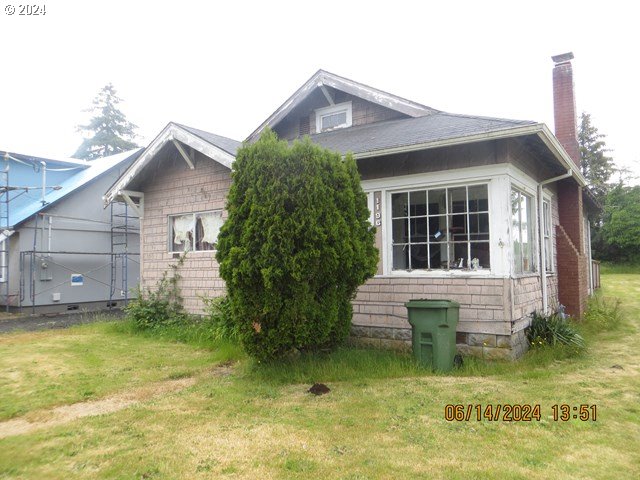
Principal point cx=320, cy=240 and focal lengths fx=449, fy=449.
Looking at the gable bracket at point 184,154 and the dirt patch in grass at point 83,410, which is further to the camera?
Answer: the gable bracket at point 184,154

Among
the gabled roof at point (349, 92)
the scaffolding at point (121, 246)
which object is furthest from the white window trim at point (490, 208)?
the scaffolding at point (121, 246)

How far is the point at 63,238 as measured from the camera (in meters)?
15.0

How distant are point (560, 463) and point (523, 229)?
473 centimetres

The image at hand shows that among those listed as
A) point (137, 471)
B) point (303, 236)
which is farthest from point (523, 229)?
point (137, 471)

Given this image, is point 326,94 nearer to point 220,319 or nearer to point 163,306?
point 220,319

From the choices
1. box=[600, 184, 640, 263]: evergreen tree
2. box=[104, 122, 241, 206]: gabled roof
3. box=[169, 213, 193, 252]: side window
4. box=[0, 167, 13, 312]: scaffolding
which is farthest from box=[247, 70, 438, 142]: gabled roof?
box=[600, 184, 640, 263]: evergreen tree

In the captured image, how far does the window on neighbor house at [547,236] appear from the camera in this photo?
8.85m

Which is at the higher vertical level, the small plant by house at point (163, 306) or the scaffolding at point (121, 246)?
the scaffolding at point (121, 246)

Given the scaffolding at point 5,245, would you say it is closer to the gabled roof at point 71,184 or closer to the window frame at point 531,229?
the gabled roof at point 71,184

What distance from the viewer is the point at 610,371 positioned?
19.9 feet

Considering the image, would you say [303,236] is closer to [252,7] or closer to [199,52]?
[252,7]

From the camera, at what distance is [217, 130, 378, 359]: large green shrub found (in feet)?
17.5

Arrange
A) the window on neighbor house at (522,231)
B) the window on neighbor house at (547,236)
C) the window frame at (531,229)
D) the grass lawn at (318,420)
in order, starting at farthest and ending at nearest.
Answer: the window on neighbor house at (547,236) → the window frame at (531,229) → the window on neighbor house at (522,231) → the grass lawn at (318,420)

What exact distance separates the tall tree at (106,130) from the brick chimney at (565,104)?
3324 centimetres
